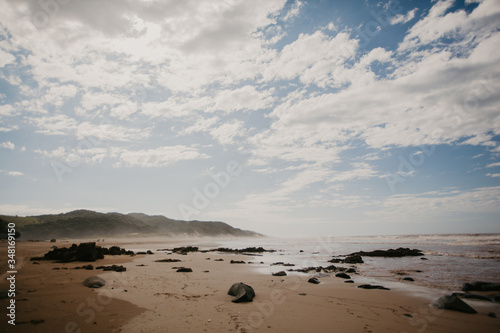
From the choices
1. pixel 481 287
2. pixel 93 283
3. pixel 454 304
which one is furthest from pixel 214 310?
pixel 481 287

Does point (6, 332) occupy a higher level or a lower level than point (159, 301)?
higher

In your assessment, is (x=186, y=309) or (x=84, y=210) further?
(x=84, y=210)

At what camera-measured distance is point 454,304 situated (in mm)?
7996

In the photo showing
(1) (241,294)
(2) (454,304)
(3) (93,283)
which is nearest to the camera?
(2) (454,304)

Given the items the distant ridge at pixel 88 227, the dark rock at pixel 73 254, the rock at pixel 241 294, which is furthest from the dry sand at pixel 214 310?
the distant ridge at pixel 88 227

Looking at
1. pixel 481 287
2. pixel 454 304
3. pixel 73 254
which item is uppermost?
pixel 454 304

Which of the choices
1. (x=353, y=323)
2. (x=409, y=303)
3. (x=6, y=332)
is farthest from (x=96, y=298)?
(x=409, y=303)

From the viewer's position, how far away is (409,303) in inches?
355

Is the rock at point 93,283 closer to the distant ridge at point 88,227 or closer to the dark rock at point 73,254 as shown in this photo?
the dark rock at point 73,254

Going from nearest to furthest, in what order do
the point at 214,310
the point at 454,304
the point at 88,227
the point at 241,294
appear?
the point at 214,310 → the point at 454,304 → the point at 241,294 → the point at 88,227

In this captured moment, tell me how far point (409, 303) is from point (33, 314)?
40.1ft

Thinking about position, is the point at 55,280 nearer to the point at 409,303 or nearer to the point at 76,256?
the point at 76,256

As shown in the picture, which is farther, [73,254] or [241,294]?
[73,254]

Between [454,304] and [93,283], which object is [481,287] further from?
[93,283]
